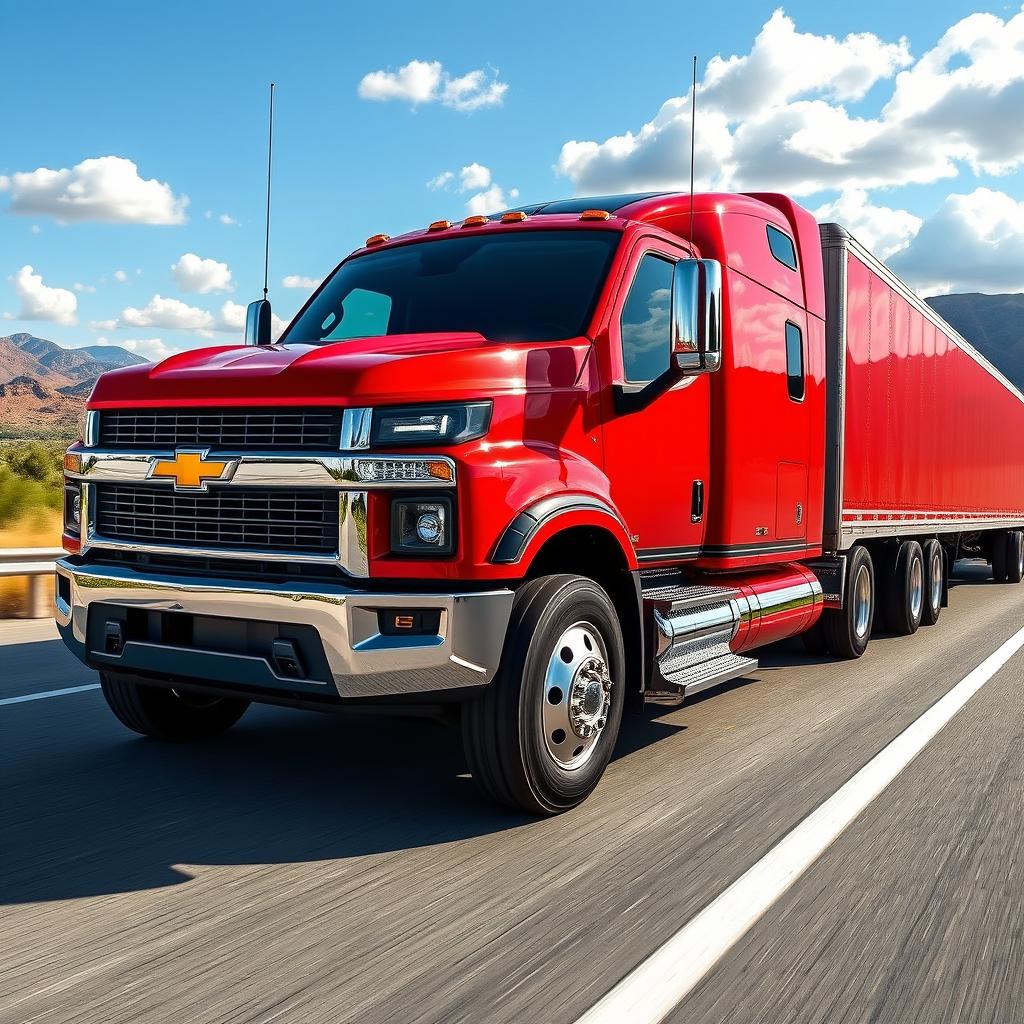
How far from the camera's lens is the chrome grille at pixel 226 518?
425cm

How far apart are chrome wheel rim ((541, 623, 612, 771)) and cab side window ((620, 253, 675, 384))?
1343 millimetres

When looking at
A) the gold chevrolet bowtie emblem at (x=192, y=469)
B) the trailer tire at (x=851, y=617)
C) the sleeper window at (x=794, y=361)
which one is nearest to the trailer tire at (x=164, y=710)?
the gold chevrolet bowtie emblem at (x=192, y=469)

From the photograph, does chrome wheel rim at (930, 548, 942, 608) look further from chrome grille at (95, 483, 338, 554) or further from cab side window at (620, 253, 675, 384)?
chrome grille at (95, 483, 338, 554)

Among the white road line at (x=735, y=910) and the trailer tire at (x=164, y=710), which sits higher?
the trailer tire at (x=164, y=710)

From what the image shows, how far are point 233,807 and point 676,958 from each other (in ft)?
7.09

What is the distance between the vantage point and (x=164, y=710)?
5586 millimetres

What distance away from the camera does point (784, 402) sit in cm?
736

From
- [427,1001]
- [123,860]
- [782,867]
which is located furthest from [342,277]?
[427,1001]

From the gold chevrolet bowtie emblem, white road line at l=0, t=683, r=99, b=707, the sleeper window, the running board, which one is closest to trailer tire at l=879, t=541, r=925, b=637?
the sleeper window

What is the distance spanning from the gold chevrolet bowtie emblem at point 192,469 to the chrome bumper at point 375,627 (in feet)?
1.31

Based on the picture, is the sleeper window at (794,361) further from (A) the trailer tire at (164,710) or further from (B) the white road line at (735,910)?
(A) the trailer tire at (164,710)

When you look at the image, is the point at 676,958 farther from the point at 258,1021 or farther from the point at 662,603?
the point at 662,603

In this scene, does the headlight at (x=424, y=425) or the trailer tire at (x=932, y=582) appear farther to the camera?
the trailer tire at (x=932, y=582)

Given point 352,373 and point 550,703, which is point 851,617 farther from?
point 352,373
